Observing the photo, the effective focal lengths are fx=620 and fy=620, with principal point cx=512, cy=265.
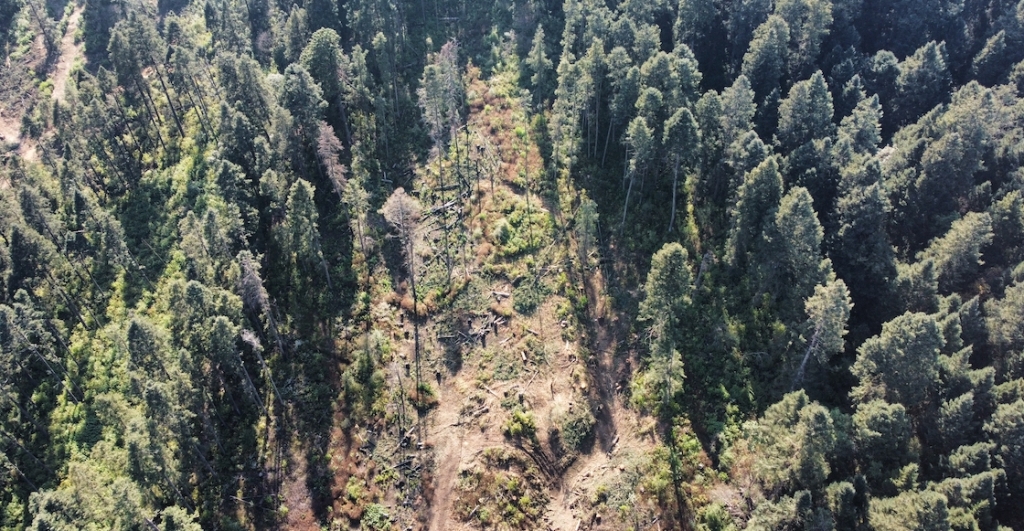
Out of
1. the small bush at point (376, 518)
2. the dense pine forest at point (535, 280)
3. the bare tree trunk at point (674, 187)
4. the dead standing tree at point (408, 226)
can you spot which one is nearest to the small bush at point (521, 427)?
the dense pine forest at point (535, 280)

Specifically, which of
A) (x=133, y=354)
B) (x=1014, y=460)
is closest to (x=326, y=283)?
(x=133, y=354)

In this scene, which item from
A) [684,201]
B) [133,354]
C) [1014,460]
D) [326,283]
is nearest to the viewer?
[1014,460]

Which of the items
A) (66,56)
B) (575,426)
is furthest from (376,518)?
(66,56)

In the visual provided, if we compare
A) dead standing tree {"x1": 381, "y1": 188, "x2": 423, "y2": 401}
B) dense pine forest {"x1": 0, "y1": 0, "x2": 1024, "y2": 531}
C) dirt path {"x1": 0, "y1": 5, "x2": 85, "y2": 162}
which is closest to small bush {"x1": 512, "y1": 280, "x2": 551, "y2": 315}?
dense pine forest {"x1": 0, "y1": 0, "x2": 1024, "y2": 531}

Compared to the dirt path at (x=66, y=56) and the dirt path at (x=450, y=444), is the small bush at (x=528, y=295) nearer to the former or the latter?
the dirt path at (x=450, y=444)

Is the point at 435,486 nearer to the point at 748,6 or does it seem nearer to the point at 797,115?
the point at 797,115

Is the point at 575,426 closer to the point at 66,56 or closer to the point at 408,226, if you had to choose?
the point at 408,226

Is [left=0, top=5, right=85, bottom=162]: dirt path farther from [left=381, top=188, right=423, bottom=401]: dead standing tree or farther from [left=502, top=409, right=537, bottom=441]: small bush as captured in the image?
[left=502, top=409, right=537, bottom=441]: small bush
